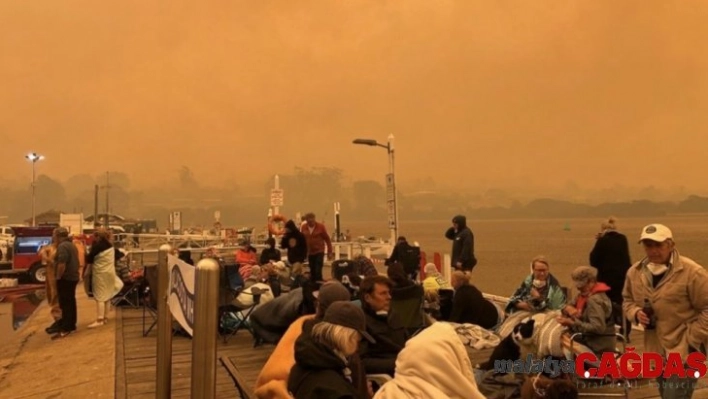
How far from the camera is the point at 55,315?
8875 mm

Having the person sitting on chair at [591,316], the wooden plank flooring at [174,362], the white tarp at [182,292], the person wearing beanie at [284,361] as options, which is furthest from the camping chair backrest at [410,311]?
the white tarp at [182,292]

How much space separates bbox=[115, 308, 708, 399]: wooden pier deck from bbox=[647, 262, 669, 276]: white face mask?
1.56 meters

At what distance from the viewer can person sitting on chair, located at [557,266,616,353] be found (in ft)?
15.7

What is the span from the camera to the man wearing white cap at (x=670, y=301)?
3.57 meters

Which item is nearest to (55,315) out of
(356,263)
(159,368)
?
(356,263)

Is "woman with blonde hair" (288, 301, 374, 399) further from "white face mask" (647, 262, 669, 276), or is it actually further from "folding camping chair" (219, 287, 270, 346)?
"folding camping chair" (219, 287, 270, 346)

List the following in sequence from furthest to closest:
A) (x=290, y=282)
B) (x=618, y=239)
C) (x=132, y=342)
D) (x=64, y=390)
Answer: (x=290, y=282), (x=132, y=342), (x=618, y=239), (x=64, y=390)

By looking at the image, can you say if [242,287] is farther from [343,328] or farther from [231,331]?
[343,328]

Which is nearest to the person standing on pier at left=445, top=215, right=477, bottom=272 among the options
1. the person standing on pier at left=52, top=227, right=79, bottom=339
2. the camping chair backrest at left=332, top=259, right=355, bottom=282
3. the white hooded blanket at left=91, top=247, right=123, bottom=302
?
the camping chair backrest at left=332, top=259, right=355, bottom=282

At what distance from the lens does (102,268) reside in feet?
28.8

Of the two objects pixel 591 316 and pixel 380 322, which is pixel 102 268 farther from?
pixel 591 316

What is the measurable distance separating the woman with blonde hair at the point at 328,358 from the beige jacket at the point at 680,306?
211 centimetres

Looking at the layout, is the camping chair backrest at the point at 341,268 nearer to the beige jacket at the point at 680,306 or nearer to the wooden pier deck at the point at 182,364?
the wooden pier deck at the point at 182,364

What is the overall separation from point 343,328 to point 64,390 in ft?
14.7
